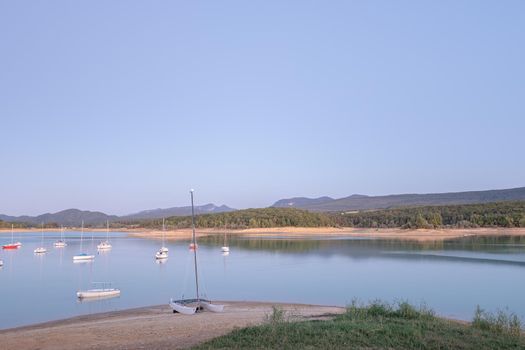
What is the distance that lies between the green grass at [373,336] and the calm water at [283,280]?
10128 mm

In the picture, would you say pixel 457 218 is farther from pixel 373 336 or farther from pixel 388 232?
pixel 373 336

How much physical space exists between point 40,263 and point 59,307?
96.3ft

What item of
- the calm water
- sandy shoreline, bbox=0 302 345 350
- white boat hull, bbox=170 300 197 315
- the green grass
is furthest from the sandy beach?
the green grass

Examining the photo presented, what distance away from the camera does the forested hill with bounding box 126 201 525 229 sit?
342 feet

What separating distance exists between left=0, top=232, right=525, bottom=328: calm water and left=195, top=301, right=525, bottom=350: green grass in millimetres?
10128

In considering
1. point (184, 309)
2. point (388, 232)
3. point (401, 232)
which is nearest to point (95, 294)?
point (184, 309)

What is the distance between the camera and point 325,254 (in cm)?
5766

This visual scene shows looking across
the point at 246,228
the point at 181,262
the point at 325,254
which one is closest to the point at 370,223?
the point at 246,228

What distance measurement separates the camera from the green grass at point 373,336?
10.1 metres

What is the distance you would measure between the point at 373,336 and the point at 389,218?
116 metres

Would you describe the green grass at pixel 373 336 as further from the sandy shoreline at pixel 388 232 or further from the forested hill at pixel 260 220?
Result: the forested hill at pixel 260 220

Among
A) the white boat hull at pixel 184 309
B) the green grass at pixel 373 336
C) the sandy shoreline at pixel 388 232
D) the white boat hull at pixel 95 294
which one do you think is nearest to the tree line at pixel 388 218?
the sandy shoreline at pixel 388 232

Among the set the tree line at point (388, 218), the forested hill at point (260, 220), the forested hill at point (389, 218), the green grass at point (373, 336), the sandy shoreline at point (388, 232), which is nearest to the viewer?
the green grass at point (373, 336)

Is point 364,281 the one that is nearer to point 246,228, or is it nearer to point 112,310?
point 112,310
